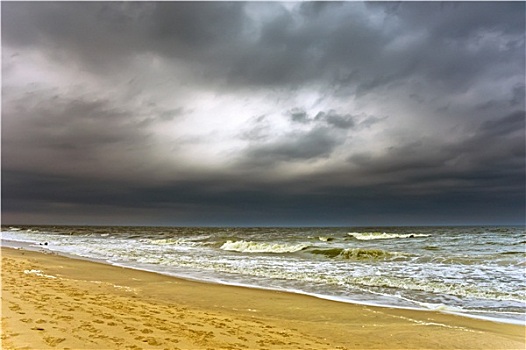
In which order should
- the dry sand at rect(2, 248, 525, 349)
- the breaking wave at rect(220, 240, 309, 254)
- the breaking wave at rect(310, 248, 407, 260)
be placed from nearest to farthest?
the dry sand at rect(2, 248, 525, 349), the breaking wave at rect(310, 248, 407, 260), the breaking wave at rect(220, 240, 309, 254)

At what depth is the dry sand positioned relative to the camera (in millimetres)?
6773

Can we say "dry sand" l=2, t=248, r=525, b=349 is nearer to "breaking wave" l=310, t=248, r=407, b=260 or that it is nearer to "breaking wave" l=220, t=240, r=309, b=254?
"breaking wave" l=310, t=248, r=407, b=260

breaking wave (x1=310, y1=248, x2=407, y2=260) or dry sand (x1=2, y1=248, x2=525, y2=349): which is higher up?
dry sand (x1=2, y1=248, x2=525, y2=349)

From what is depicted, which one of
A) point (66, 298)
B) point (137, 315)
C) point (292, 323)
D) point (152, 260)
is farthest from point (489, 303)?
point (152, 260)

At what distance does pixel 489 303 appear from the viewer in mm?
11656

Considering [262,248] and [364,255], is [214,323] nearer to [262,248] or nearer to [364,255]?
[364,255]

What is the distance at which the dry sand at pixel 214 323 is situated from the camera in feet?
22.2

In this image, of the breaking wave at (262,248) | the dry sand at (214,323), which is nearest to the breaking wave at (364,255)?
the breaking wave at (262,248)

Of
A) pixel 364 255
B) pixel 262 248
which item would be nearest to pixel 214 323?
pixel 364 255

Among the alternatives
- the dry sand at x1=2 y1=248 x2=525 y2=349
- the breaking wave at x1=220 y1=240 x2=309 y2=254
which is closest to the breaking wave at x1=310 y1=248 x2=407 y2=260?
the breaking wave at x1=220 y1=240 x2=309 y2=254

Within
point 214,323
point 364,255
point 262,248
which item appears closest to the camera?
point 214,323

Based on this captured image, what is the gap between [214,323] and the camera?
8.38 m

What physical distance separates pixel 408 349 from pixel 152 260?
65.6ft

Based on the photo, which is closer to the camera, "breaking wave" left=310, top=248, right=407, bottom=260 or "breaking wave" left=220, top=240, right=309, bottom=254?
"breaking wave" left=310, top=248, right=407, bottom=260
